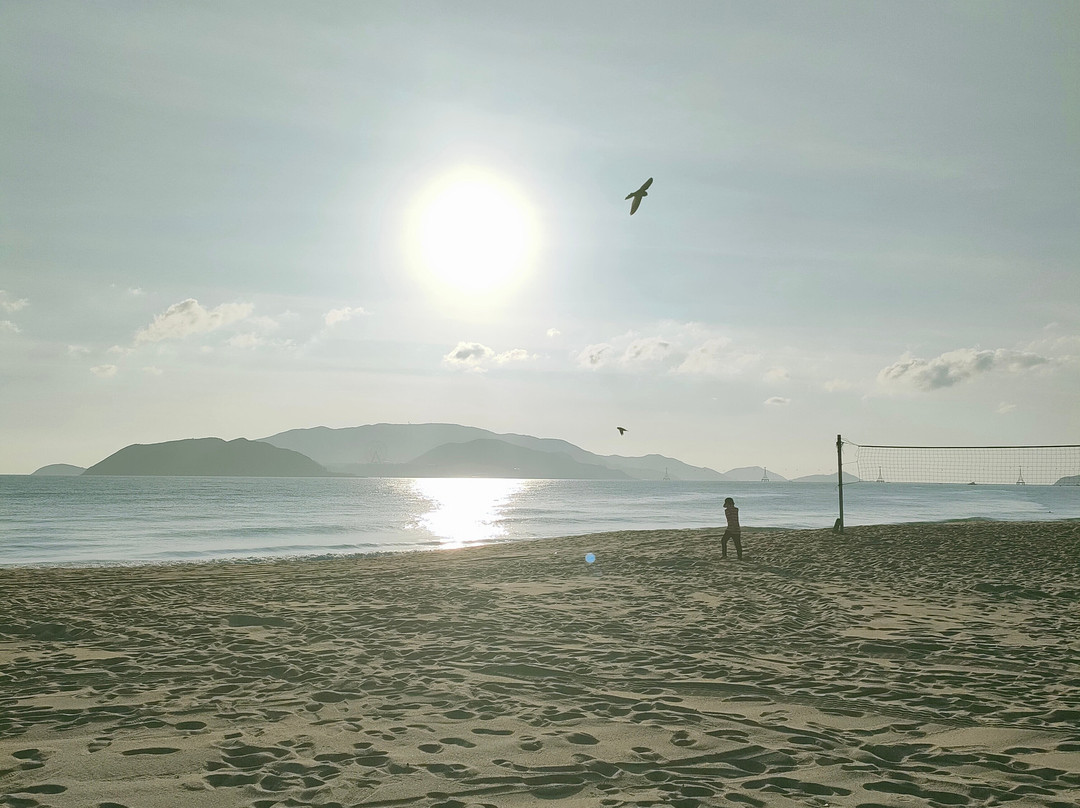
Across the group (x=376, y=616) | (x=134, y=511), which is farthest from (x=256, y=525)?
(x=376, y=616)

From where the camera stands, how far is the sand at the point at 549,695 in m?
3.54

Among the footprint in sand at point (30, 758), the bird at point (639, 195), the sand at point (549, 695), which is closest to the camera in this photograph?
the sand at point (549, 695)

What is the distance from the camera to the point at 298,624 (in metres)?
8.05

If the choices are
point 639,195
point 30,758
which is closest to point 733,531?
point 639,195

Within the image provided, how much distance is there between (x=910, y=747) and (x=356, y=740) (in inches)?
130

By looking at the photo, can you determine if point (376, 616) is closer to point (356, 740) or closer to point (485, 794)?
point (356, 740)

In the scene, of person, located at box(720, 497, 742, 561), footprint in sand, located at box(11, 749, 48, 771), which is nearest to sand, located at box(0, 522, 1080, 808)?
footprint in sand, located at box(11, 749, 48, 771)

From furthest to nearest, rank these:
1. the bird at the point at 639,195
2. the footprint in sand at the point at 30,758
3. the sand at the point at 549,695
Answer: the bird at the point at 639,195
the footprint in sand at the point at 30,758
the sand at the point at 549,695

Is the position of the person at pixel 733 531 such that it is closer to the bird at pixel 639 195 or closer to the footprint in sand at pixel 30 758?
the bird at pixel 639 195

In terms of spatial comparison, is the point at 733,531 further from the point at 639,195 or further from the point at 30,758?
the point at 30,758

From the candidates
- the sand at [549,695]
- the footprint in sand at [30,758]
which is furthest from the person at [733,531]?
the footprint in sand at [30,758]

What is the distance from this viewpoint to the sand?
3.54 m

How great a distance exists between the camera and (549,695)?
17.0ft

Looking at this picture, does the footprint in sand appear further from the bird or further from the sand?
the bird
